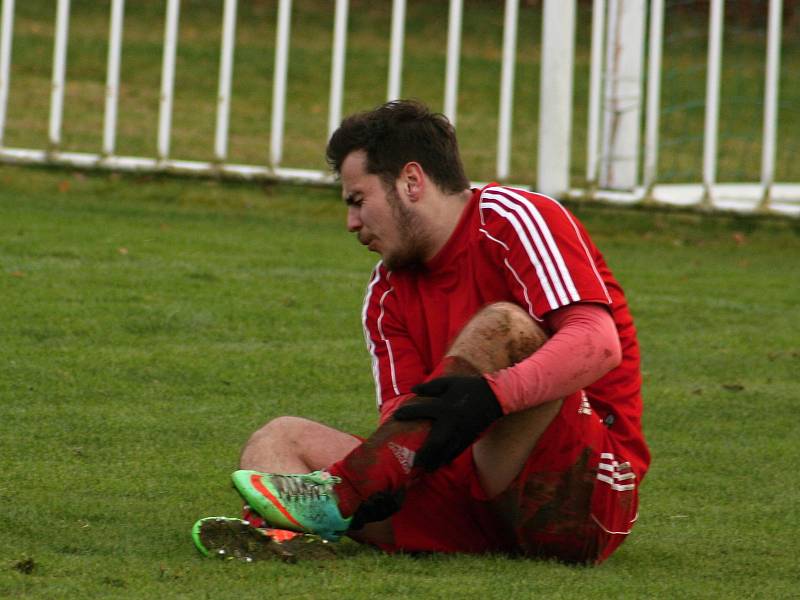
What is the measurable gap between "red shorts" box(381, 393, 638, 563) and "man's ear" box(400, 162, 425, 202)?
1.99ft

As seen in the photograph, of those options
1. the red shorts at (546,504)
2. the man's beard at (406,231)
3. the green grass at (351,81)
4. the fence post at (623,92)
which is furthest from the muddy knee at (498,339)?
the green grass at (351,81)

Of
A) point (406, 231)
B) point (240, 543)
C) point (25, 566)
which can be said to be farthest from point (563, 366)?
point (25, 566)

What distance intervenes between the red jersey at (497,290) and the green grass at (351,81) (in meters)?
6.65

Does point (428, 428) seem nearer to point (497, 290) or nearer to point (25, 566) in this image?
point (497, 290)

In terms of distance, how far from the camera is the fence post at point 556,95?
909 centimetres

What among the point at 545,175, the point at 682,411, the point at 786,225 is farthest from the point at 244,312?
the point at 786,225

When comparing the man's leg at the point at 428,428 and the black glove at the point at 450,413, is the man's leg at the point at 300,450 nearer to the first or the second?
the man's leg at the point at 428,428

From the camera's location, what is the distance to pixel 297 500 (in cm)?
344

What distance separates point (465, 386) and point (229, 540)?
646 mm

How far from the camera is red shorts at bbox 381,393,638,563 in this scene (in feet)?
11.4

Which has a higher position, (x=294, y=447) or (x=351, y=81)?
(x=351, y=81)

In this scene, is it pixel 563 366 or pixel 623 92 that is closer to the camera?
pixel 563 366

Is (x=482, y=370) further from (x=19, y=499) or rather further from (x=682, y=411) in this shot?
(x=682, y=411)

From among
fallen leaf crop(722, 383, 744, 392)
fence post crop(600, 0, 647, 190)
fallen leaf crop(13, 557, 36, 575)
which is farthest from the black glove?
fence post crop(600, 0, 647, 190)
